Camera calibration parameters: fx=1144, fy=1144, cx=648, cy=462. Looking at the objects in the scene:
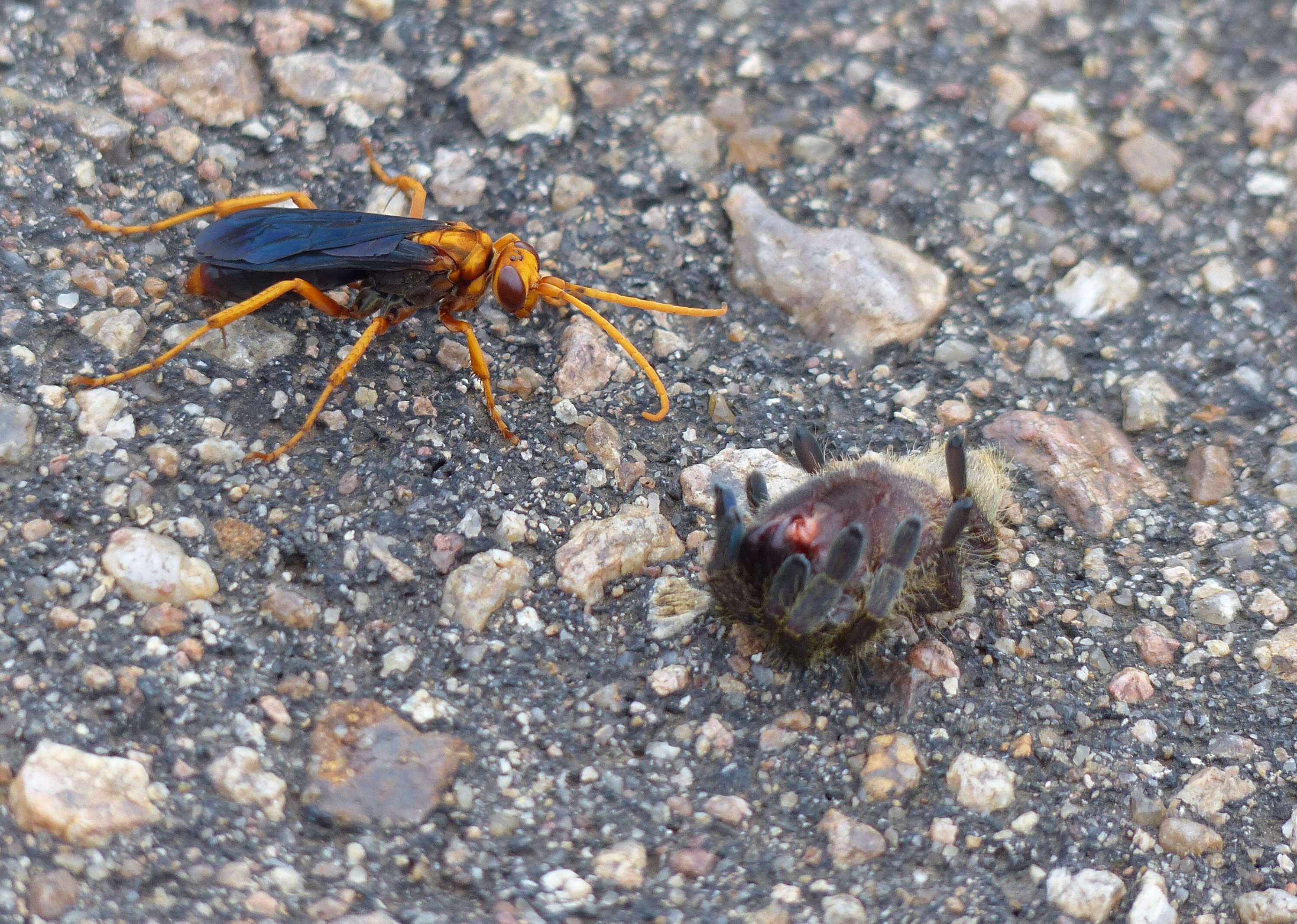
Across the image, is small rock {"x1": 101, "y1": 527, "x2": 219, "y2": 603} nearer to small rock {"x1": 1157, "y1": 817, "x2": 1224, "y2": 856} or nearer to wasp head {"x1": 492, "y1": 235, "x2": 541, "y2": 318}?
wasp head {"x1": 492, "y1": 235, "x2": 541, "y2": 318}

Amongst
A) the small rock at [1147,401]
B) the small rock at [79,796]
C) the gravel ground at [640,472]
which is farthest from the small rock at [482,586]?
the small rock at [1147,401]

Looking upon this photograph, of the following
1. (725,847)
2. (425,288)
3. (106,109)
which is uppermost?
(106,109)

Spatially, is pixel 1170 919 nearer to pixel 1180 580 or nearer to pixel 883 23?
pixel 1180 580

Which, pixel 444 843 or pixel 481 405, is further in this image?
pixel 481 405

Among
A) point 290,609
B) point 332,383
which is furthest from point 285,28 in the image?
point 290,609

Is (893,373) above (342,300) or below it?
below

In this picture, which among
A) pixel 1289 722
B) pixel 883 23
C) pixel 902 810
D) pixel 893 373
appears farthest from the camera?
pixel 883 23

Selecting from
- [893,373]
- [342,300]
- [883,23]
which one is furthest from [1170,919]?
[883,23]

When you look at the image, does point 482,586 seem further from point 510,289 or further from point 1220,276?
point 1220,276

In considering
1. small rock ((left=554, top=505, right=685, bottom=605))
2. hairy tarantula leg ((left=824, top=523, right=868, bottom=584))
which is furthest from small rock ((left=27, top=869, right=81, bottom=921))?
hairy tarantula leg ((left=824, top=523, right=868, bottom=584))
